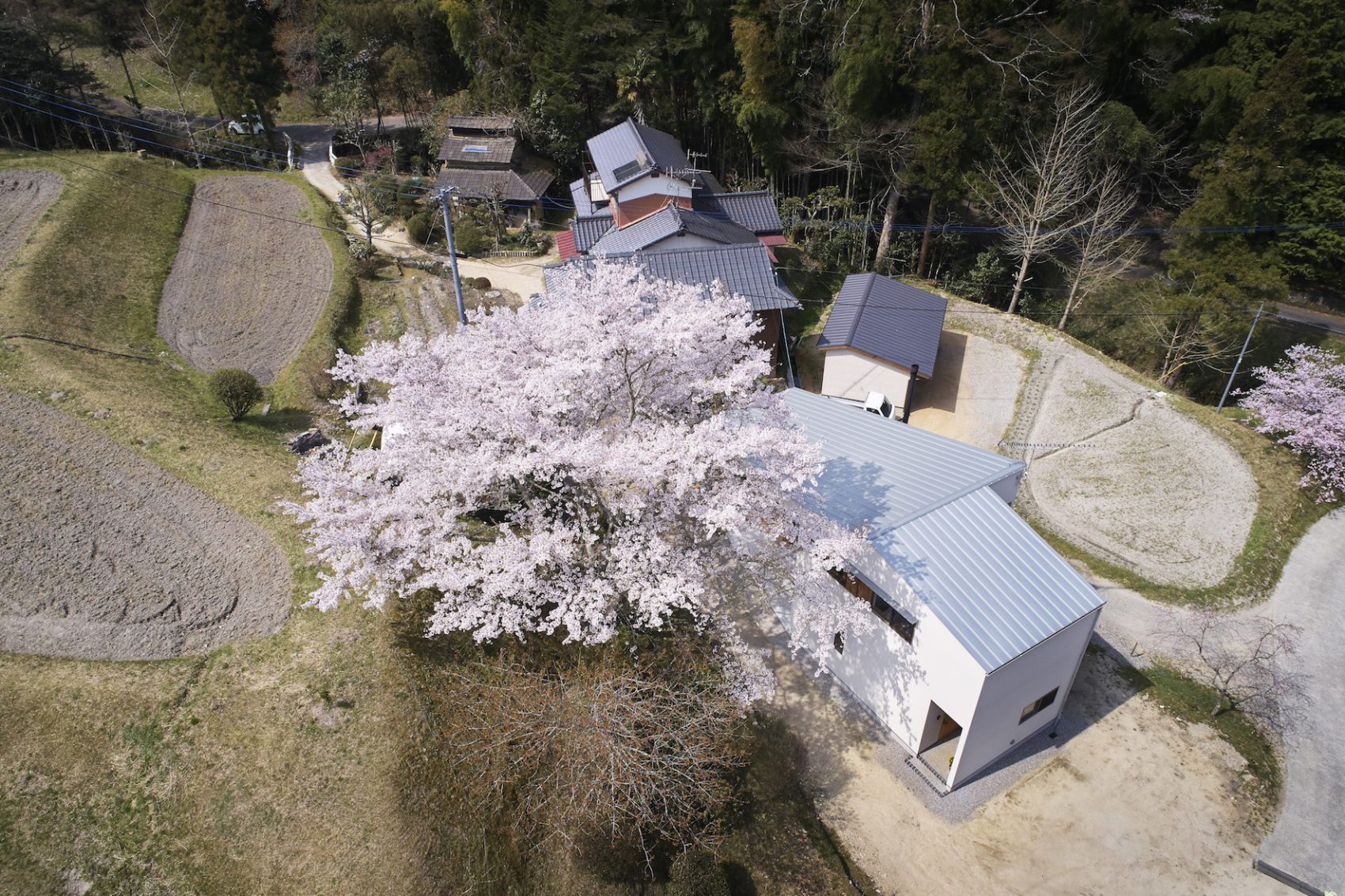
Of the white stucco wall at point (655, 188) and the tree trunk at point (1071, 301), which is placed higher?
the white stucco wall at point (655, 188)

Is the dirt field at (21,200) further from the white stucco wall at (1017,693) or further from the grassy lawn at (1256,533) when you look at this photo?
the grassy lawn at (1256,533)

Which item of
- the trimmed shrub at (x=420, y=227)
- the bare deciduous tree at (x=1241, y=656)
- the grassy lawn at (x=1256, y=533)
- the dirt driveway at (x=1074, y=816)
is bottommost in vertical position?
the dirt driveway at (x=1074, y=816)

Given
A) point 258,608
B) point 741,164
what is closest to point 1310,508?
point 258,608

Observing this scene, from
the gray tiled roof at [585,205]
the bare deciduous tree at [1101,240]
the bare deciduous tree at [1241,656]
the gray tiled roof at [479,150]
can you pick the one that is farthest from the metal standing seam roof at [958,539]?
the gray tiled roof at [479,150]

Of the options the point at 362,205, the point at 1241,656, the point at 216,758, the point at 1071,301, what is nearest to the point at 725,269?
the point at 1071,301

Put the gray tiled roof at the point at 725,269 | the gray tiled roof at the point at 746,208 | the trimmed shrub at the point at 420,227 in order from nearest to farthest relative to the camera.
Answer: the gray tiled roof at the point at 725,269, the gray tiled roof at the point at 746,208, the trimmed shrub at the point at 420,227

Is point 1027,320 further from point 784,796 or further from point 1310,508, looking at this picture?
point 784,796

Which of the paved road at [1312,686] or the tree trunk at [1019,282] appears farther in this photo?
the tree trunk at [1019,282]
